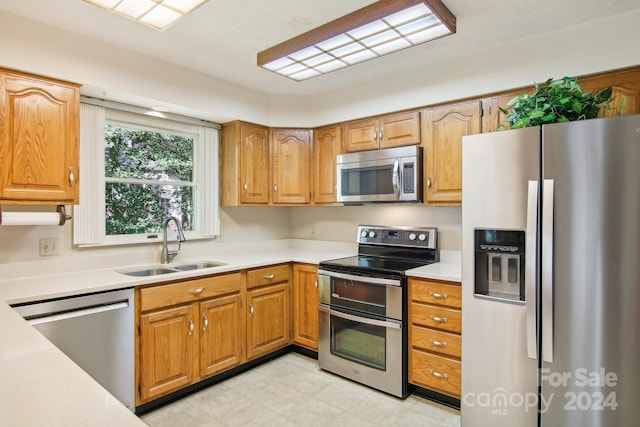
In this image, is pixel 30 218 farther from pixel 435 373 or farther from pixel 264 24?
pixel 435 373

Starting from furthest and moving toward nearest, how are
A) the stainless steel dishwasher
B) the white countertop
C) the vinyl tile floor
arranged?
the vinyl tile floor < the stainless steel dishwasher < the white countertop

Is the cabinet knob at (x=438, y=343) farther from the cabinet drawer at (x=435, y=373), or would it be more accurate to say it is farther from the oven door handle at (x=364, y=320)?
the oven door handle at (x=364, y=320)

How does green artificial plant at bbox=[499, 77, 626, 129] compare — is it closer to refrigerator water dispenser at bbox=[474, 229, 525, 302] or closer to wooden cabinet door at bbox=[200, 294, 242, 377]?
refrigerator water dispenser at bbox=[474, 229, 525, 302]

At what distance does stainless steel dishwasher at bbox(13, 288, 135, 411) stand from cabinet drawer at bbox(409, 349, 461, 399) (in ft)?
6.09

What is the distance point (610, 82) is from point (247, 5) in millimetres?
2176

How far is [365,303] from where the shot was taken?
2742 mm

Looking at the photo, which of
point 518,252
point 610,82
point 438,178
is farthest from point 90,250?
point 610,82

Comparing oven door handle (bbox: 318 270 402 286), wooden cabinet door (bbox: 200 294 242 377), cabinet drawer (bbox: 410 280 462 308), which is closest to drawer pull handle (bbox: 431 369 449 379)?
cabinet drawer (bbox: 410 280 462 308)

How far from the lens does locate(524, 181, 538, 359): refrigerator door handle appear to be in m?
1.76

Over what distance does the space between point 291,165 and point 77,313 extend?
85.1 inches

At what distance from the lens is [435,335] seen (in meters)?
2.45

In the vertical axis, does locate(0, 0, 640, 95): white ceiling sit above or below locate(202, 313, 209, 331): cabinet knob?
above

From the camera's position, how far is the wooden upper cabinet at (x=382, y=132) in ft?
9.64

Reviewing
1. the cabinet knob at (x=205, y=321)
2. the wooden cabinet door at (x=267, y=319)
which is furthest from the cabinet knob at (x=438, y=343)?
the cabinet knob at (x=205, y=321)
